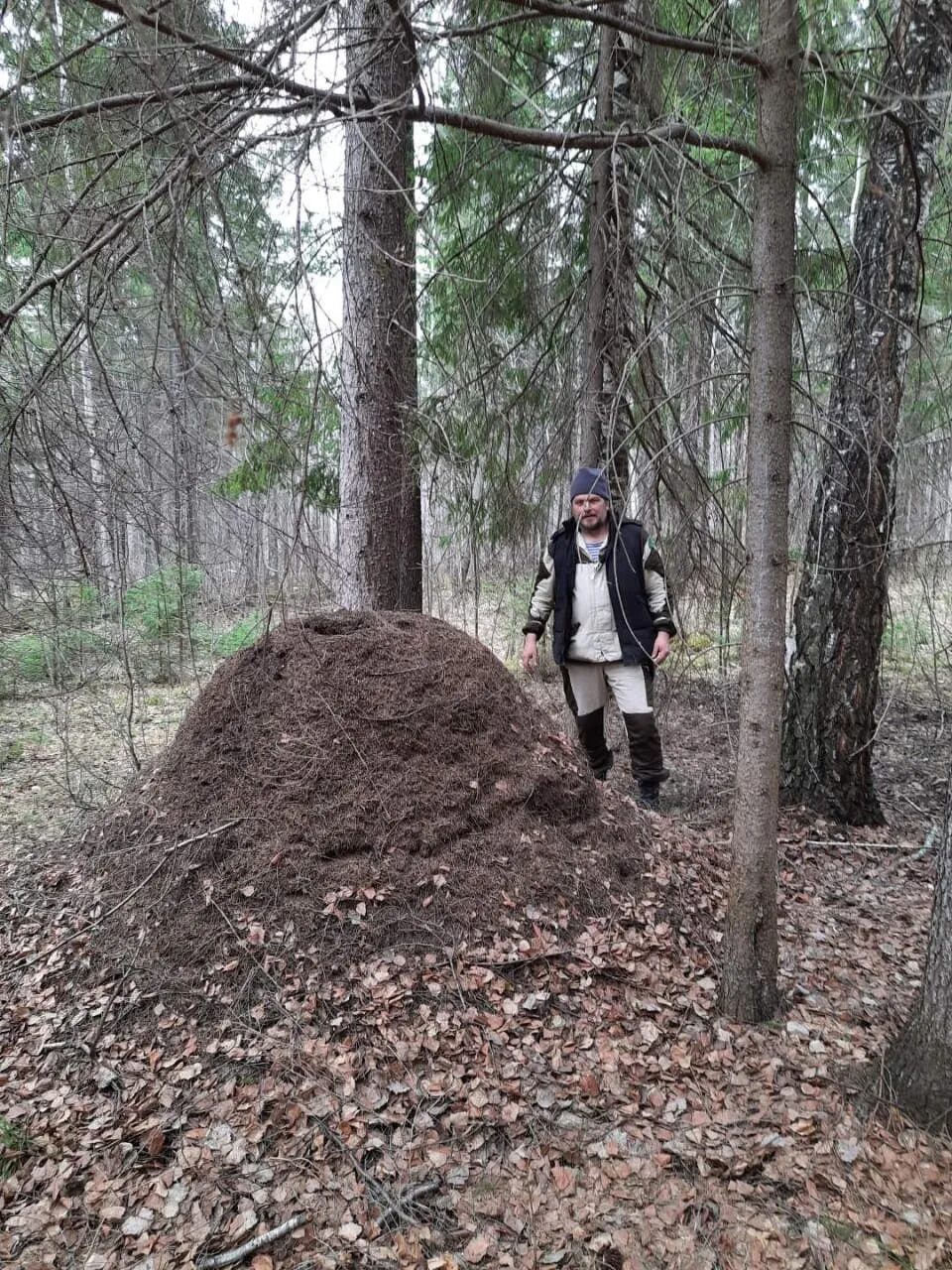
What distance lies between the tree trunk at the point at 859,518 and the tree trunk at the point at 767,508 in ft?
4.97

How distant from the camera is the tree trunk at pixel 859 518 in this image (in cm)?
407

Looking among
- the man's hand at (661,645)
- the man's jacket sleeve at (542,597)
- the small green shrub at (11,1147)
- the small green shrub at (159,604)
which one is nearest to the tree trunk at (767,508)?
the man's hand at (661,645)

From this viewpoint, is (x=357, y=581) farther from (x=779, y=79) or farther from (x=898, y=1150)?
(x=898, y=1150)

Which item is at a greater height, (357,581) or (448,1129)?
(357,581)

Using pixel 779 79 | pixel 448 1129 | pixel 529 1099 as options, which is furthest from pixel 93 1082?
pixel 779 79

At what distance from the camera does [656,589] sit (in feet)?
15.2

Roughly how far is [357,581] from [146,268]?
92.0 inches

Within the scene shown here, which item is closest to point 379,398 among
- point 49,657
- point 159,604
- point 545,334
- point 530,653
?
point 545,334

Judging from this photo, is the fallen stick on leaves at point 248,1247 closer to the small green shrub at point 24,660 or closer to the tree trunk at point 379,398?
the tree trunk at point 379,398

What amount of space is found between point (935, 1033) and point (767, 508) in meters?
1.83

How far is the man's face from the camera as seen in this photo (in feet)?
14.9

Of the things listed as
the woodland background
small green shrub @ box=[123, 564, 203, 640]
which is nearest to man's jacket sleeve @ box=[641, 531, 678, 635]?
the woodland background

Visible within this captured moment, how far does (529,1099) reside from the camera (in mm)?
2721

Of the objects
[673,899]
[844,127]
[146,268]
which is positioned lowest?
[673,899]
